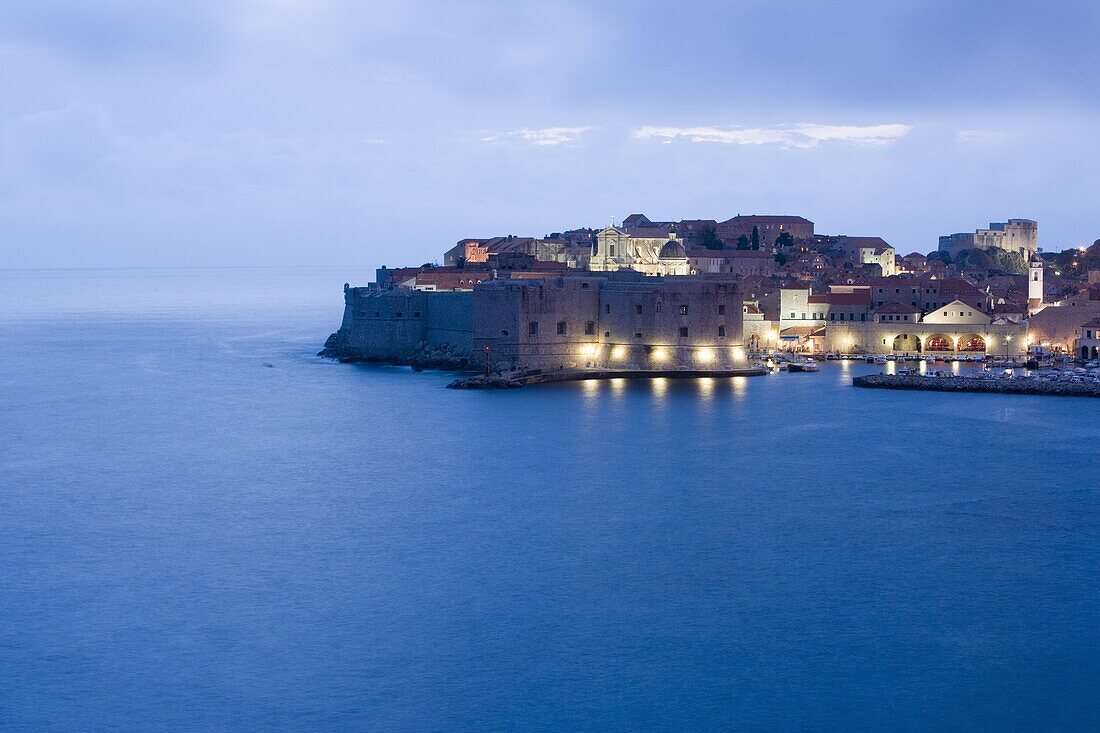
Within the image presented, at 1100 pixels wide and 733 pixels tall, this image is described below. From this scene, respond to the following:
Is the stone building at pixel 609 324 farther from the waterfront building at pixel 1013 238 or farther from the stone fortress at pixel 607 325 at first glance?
the waterfront building at pixel 1013 238

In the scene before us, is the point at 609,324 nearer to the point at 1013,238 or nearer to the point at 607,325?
the point at 607,325

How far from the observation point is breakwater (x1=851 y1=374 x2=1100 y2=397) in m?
17.6

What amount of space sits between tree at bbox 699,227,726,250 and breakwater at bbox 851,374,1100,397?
737 inches

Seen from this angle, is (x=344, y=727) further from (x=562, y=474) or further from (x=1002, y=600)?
(x=562, y=474)

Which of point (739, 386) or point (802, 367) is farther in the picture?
point (802, 367)

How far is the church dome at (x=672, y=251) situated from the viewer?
29344 mm

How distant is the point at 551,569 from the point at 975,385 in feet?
36.3

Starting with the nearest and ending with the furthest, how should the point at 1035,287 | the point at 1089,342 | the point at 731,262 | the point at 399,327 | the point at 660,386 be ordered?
the point at 660,386 < the point at 1089,342 < the point at 399,327 < the point at 1035,287 < the point at 731,262

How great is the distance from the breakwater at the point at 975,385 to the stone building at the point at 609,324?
218cm

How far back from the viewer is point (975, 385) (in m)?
18.1

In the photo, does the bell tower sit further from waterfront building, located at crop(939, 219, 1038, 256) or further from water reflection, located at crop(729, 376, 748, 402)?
waterfront building, located at crop(939, 219, 1038, 256)

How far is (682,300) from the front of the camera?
19000mm

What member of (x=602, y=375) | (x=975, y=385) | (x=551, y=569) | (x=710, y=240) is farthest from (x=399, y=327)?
(x=710, y=240)

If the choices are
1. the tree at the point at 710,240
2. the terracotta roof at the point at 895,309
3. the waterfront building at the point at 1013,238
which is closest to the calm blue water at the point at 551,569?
the terracotta roof at the point at 895,309
